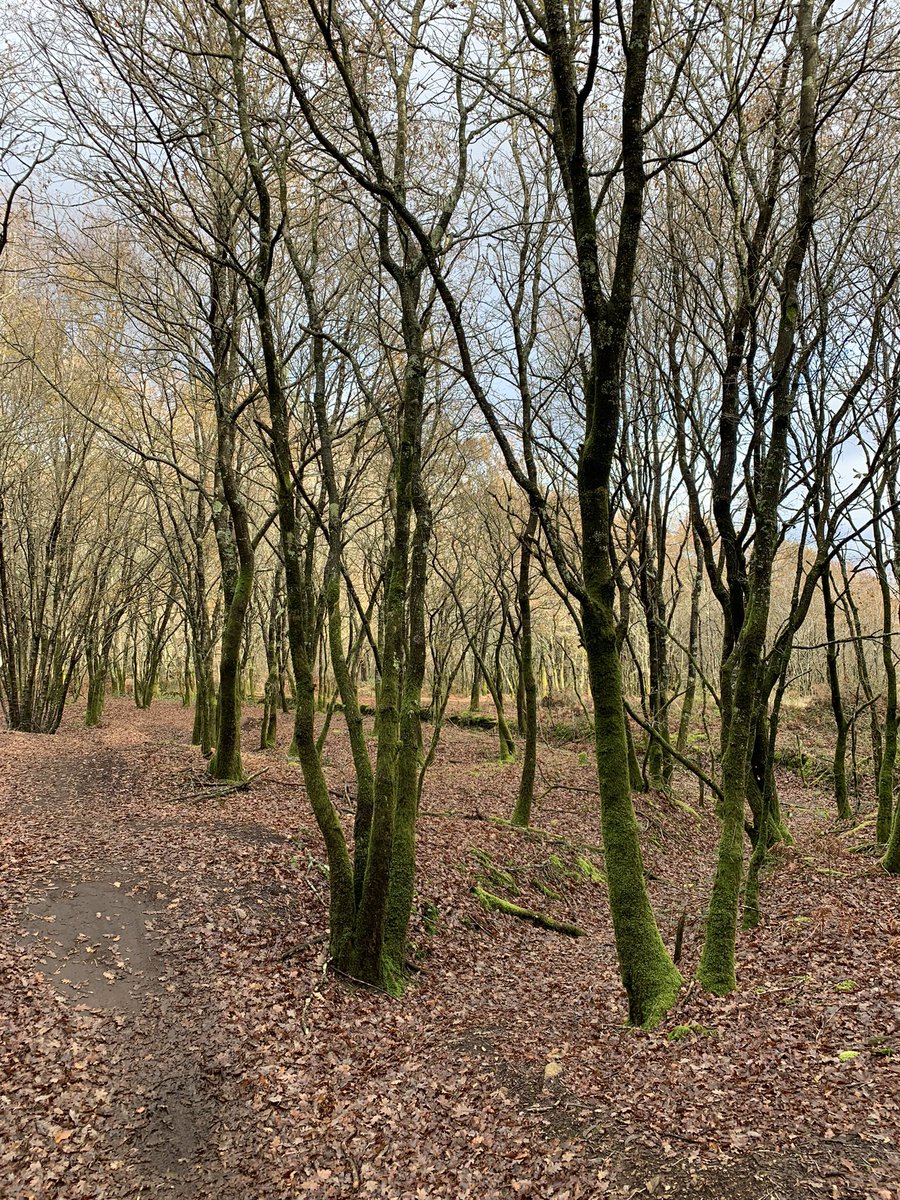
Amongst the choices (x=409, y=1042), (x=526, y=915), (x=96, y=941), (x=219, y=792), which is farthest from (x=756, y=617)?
(x=219, y=792)

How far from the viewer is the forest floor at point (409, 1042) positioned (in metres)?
3.86

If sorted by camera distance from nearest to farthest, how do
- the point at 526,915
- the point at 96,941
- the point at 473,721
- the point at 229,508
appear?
the point at 96,941, the point at 526,915, the point at 229,508, the point at 473,721

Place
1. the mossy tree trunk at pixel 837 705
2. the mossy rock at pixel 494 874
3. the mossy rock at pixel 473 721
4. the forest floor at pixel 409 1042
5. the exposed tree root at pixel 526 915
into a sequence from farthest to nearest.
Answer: the mossy rock at pixel 473 721 < the mossy tree trunk at pixel 837 705 < the mossy rock at pixel 494 874 < the exposed tree root at pixel 526 915 < the forest floor at pixel 409 1042

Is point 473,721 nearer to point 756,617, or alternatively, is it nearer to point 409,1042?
point 409,1042

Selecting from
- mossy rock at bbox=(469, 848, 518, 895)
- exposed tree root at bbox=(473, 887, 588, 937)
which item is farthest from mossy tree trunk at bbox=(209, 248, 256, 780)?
exposed tree root at bbox=(473, 887, 588, 937)

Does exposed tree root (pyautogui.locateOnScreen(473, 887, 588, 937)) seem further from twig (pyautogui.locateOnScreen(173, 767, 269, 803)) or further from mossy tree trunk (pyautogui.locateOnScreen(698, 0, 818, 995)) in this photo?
twig (pyautogui.locateOnScreen(173, 767, 269, 803))

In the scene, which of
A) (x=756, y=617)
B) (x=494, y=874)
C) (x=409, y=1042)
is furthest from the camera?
(x=494, y=874)

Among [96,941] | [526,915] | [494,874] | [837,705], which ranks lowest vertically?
[526,915]

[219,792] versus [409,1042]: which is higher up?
[219,792]

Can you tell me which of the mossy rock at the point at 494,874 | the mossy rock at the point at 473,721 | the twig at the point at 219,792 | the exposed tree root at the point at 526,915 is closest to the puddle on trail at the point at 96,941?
the twig at the point at 219,792

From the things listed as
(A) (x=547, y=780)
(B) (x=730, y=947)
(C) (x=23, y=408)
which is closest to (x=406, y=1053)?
(B) (x=730, y=947)

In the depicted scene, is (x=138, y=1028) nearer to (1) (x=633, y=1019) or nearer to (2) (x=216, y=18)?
(1) (x=633, y=1019)

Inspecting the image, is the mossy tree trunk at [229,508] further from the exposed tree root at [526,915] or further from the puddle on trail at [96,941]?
the exposed tree root at [526,915]

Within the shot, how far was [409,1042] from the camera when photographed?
5.68m
